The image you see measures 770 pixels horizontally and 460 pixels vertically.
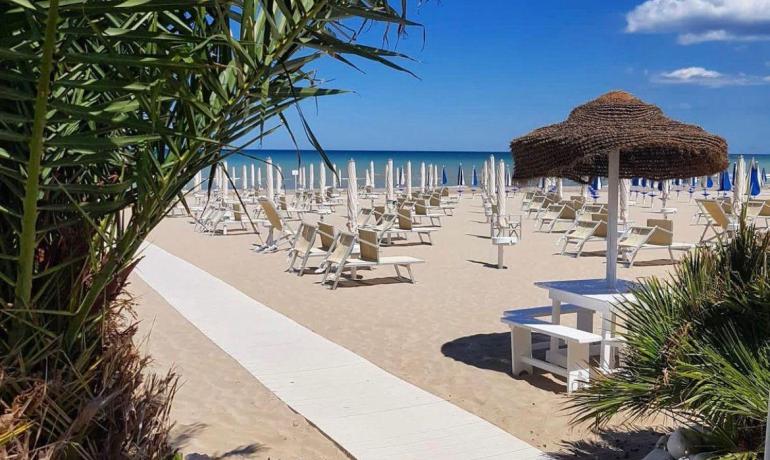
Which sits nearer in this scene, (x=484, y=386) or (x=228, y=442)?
(x=228, y=442)

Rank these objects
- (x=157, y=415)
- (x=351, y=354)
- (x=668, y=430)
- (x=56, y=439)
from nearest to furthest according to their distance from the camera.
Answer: (x=56, y=439), (x=157, y=415), (x=668, y=430), (x=351, y=354)

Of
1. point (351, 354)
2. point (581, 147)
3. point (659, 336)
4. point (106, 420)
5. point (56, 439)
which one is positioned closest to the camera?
point (56, 439)

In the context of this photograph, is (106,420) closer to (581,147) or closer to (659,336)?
(659,336)

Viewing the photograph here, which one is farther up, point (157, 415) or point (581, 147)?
point (581, 147)

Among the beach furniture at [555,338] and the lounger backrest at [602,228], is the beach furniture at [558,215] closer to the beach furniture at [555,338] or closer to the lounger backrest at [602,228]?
the lounger backrest at [602,228]

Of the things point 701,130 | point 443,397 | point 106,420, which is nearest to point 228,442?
point 443,397

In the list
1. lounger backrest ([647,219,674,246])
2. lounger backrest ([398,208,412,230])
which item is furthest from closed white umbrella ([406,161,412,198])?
lounger backrest ([647,219,674,246])

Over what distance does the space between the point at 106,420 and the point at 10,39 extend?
1.18 meters

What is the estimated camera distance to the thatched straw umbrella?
528 cm

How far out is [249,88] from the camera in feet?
6.66

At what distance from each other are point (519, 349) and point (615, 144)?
1602mm

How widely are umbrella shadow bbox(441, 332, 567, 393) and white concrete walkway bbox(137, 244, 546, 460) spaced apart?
76cm

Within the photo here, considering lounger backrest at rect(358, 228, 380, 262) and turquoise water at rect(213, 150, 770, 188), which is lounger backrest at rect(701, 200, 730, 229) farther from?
turquoise water at rect(213, 150, 770, 188)

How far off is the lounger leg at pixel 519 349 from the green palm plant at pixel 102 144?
3.35m
